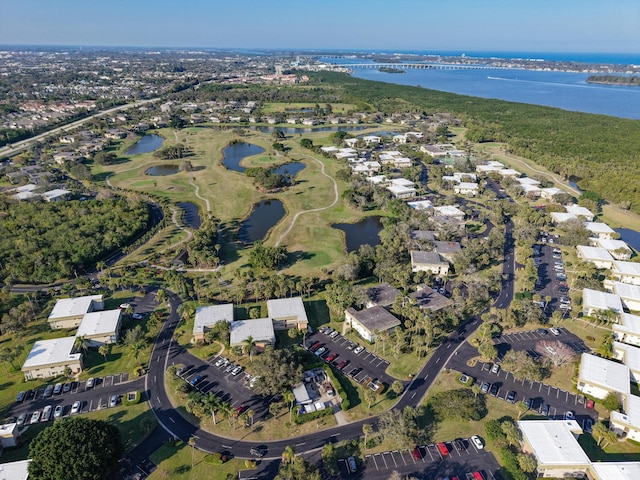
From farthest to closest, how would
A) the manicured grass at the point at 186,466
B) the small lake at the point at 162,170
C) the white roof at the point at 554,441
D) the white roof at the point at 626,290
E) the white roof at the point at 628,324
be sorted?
the small lake at the point at 162,170 < the white roof at the point at 626,290 < the white roof at the point at 628,324 < the white roof at the point at 554,441 < the manicured grass at the point at 186,466

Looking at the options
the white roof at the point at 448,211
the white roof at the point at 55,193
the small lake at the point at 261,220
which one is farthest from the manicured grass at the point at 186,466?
the white roof at the point at 55,193

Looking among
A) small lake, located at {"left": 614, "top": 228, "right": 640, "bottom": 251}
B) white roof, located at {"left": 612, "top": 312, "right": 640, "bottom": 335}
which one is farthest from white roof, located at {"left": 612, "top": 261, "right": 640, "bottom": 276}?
small lake, located at {"left": 614, "top": 228, "right": 640, "bottom": 251}

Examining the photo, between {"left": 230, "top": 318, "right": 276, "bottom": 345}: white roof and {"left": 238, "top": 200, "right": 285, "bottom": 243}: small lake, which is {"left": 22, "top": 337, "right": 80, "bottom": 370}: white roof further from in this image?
{"left": 238, "top": 200, "right": 285, "bottom": 243}: small lake

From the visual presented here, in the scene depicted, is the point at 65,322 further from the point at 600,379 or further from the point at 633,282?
the point at 633,282

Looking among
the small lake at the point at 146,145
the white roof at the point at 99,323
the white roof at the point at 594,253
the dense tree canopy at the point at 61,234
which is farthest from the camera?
the small lake at the point at 146,145

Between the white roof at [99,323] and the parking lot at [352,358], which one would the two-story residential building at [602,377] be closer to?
the parking lot at [352,358]
